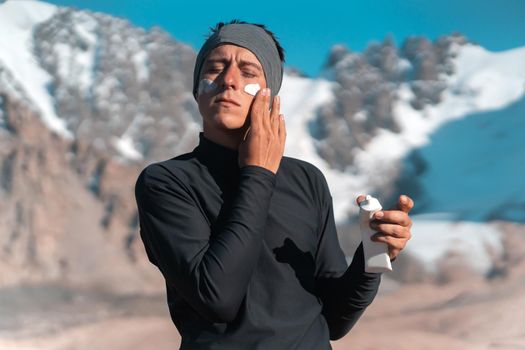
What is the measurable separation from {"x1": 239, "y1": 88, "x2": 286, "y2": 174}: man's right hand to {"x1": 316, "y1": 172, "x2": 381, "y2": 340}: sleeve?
111 millimetres

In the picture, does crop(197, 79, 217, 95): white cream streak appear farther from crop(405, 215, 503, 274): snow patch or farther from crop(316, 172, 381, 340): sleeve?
crop(405, 215, 503, 274): snow patch

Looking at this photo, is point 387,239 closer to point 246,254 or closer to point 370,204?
point 370,204

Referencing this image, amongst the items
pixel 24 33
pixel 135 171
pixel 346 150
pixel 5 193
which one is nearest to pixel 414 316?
pixel 346 150

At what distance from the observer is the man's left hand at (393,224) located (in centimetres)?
71

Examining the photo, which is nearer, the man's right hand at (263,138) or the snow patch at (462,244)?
the man's right hand at (263,138)

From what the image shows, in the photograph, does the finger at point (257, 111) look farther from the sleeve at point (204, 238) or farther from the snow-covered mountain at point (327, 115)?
the snow-covered mountain at point (327, 115)

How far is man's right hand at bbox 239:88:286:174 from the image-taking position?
2.35ft

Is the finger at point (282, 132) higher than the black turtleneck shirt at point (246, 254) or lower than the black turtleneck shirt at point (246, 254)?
higher

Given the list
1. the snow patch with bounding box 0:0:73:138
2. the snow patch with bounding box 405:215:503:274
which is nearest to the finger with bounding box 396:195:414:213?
the snow patch with bounding box 405:215:503:274

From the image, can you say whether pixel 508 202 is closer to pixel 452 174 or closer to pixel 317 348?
pixel 452 174

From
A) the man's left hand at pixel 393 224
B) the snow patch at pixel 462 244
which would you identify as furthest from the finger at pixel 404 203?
the snow patch at pixel 462 244

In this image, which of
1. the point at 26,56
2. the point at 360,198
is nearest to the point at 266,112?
the point at 360,198

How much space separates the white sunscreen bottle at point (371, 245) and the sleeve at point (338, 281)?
40 mm

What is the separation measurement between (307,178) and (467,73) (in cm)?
2325
